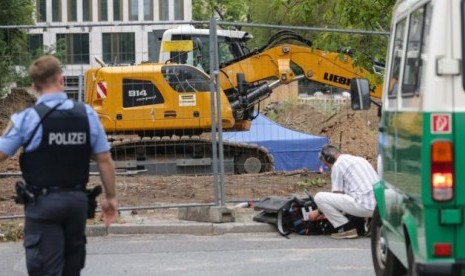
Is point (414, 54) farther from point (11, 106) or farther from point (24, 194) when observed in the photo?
point (11, 106)

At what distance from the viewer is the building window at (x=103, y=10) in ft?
228

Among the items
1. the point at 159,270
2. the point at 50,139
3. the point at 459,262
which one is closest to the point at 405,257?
the point at 459,262

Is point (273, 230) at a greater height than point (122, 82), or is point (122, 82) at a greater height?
point (122, 82)

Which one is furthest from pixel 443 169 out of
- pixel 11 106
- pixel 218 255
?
pixel 11 106

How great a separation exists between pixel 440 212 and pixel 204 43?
12781 millimetres

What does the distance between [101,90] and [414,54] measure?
11151 millimetres

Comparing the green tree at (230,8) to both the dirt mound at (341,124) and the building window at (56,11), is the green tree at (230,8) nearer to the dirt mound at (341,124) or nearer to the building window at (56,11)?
the building window at (56,11)

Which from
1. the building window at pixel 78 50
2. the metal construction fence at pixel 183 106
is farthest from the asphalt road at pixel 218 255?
the building window at pixel 78 50

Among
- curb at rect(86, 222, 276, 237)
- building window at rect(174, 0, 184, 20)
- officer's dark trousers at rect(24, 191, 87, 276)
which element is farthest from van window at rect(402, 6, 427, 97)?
building window at rect(174, 0, 184, 20)

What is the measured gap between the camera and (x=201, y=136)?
17188 millimetres

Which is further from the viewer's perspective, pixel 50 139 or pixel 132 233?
pixel 132 233

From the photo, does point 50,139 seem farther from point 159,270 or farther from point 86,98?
point 86,98

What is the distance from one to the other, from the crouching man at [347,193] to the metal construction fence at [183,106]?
7.67 feet

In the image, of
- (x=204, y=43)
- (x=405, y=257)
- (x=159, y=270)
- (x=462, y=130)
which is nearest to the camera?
(x=462, y=130)
